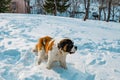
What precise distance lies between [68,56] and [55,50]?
1.65 metres

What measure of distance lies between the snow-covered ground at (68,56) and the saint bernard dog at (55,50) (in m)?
0.20

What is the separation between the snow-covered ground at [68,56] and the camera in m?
6.75

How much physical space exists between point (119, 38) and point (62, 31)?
2.24 meters

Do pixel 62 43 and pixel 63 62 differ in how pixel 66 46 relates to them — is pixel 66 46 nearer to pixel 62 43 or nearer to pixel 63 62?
pixel 62 43

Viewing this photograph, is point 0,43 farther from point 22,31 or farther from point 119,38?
point 119,38

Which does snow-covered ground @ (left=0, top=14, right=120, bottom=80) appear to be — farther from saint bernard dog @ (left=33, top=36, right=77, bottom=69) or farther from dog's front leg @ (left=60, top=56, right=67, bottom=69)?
saint bernard dog @ (left=33, top=36, right=77, bottom=69)

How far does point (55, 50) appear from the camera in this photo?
646 centimetres

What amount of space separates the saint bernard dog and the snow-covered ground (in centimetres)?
20

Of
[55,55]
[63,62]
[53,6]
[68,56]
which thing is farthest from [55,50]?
[53,6]

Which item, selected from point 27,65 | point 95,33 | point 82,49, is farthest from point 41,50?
point 95,33

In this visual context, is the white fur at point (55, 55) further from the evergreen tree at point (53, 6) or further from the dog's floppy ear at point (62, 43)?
the evergreen tree at point (53, 6)

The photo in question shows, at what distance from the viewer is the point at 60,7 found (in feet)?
128

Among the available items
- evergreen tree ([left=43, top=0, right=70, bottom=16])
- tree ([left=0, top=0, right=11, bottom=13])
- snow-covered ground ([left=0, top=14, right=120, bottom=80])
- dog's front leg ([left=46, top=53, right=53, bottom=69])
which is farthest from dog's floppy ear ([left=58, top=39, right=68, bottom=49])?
evergreen tree ([left=43, top=0, right=70, bottom=16])

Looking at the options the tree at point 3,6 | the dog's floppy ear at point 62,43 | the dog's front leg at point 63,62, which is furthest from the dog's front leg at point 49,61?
the tree at point 3,6
